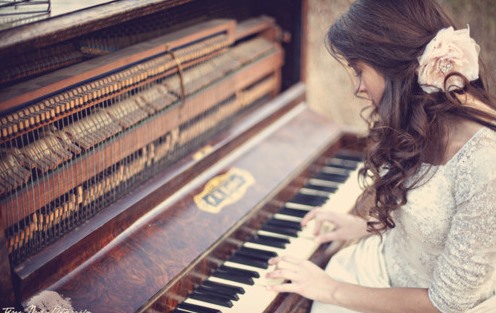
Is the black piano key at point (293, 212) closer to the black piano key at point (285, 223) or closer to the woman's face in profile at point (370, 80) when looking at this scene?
the black piano key at point (285, 223)

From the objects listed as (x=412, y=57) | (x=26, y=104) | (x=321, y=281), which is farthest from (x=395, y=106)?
(x=26, y=104)

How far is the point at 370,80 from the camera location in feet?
6.30

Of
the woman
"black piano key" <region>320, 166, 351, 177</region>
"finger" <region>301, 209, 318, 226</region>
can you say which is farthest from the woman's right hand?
"black piano key" <region>320, 166, 351, 177</region>

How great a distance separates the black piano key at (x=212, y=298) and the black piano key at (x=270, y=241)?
1.33 ft

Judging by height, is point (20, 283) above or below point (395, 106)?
below

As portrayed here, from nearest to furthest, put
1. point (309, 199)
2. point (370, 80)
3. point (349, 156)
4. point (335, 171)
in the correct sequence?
point (370, 80) → point (309, 199) → point (335, 171) → point (349, 156)

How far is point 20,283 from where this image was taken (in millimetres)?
1751

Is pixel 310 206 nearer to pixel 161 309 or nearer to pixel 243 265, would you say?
pixel 243 265

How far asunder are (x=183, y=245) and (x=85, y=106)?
0.64 meters

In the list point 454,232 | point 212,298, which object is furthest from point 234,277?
point 454,232

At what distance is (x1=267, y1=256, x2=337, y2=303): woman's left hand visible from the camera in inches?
82.8

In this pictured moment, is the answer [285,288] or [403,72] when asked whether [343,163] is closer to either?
[285,288]

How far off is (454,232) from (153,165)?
1.20 m

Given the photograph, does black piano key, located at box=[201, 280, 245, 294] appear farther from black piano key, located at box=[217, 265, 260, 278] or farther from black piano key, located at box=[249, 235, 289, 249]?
black piano key, located at box=[249, 235, 289, 249]
